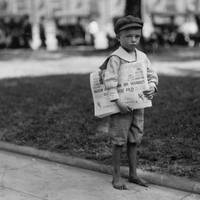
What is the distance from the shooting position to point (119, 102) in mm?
4664

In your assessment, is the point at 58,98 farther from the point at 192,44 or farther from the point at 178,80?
the point at 192,44

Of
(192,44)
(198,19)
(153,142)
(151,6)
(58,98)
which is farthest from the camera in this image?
(151,6)

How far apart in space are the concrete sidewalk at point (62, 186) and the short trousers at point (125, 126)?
1.71 ft

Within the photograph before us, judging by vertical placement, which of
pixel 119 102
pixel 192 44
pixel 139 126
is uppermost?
pixel 119 102

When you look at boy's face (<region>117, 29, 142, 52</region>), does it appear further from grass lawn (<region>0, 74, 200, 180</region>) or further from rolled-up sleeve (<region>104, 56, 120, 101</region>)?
grass lawn (<region>0, 74, 200, 180</region>)

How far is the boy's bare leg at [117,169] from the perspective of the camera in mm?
4934

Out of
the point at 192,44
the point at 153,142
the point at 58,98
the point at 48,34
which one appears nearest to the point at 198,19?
the point at 192,44

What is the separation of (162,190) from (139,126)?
2.29 ft

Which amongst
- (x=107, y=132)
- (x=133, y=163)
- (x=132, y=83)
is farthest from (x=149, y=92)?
(x=107, y=132)

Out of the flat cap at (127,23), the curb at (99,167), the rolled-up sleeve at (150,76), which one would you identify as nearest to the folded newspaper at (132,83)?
the rolled-up sleeve at (150,76)

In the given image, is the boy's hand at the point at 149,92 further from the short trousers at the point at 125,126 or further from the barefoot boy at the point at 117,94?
the short trousers at the point at 125,126

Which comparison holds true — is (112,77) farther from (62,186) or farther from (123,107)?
(62,186)

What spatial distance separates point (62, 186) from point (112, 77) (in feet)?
4.23

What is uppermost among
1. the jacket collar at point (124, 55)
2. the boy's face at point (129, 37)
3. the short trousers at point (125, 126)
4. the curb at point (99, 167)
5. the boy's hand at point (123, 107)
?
the boy's face at point (129, 37)
